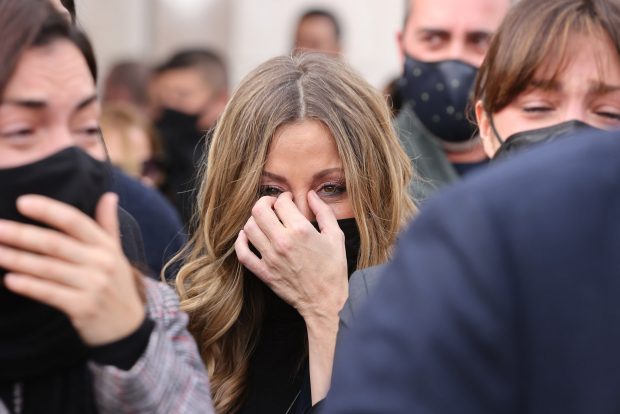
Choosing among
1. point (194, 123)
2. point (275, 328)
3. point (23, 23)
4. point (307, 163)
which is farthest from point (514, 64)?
point (194, 123)

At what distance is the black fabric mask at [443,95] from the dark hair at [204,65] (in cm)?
314

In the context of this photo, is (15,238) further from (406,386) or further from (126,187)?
(126,187)

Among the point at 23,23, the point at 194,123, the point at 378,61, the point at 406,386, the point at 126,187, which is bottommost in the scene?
the point at 378,61

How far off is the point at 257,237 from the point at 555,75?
930mm

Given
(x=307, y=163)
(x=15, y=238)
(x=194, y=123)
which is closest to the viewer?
(x=15, y=238)

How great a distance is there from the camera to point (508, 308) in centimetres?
139

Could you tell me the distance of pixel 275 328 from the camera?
3.14m

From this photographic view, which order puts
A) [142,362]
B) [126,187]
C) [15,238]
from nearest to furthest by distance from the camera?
1. [15,238]
2. [142,362]
3. [126,187]

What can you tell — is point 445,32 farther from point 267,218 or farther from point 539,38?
point 267,218

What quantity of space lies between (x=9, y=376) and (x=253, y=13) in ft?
37.2

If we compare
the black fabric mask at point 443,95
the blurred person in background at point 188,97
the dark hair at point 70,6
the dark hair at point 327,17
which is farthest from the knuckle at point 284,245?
the dark hair at point 327,17

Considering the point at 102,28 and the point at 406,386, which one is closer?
the point at 406,386

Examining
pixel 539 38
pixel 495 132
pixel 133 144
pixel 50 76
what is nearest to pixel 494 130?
pixel 495 132

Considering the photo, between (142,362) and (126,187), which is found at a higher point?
(142,362)
